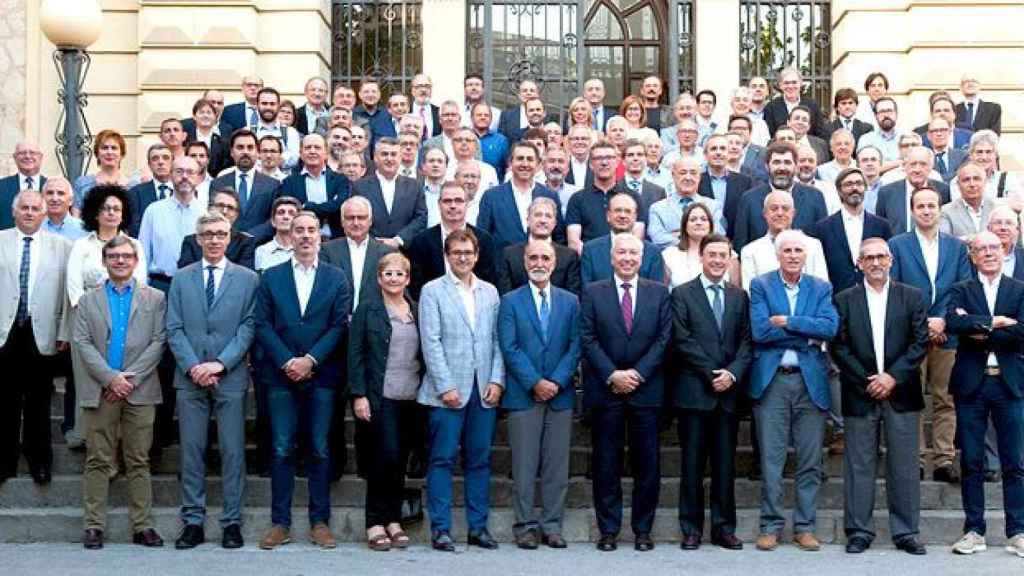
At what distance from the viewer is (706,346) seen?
9930 millimetres

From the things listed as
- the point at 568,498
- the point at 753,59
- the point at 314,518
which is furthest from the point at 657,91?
the point at 314,518

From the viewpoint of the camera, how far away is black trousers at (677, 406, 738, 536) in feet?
32.5

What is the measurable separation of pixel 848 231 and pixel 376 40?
8.29m

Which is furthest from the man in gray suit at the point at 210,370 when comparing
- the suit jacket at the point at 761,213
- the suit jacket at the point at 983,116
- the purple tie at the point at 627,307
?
the suit jacket at the point at 983,116

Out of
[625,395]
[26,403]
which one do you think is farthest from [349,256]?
[26,403]

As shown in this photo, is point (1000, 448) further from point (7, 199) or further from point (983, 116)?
point (7, 199)

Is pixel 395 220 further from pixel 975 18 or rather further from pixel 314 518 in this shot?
pixel 975 18

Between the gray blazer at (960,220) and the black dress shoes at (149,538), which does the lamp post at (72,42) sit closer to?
the black dress shoes at (149,538)

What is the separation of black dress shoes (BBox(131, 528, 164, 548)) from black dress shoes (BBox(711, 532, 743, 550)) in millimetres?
3501

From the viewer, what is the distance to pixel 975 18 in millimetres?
16797

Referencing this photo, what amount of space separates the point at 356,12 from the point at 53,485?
8.72 m

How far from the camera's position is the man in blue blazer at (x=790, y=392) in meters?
9.86

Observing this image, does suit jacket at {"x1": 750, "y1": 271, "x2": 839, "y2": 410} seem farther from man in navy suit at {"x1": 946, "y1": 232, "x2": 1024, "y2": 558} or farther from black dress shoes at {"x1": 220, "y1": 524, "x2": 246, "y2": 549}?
black dress shoes at {"x1": 220, "y1": 524, "x2": 246, "y2": 549}

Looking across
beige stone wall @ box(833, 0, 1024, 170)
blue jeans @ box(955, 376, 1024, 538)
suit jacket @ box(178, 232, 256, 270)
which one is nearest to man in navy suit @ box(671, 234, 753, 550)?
blue jeans @ box(955, 376, 1024, 538)
